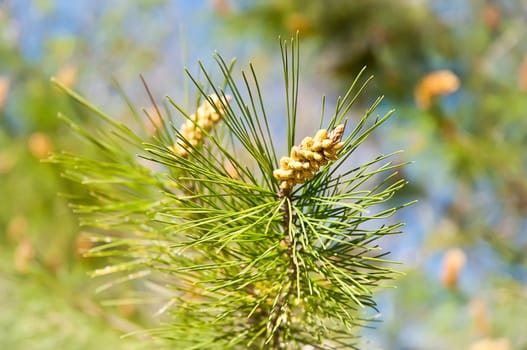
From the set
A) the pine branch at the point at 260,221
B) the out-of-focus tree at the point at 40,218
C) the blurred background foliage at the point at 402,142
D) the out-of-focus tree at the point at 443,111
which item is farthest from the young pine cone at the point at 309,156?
the out-of-focus tree at the point at 443,111

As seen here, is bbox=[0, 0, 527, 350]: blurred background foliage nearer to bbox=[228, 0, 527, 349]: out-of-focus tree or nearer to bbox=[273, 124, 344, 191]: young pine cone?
bbox=[228, 0, 527, 349]: out-of-focus tree

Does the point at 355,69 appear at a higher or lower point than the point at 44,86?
higher

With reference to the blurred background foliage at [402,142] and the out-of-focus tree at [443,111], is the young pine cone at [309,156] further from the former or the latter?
the out-of-focus tree at [443,111]

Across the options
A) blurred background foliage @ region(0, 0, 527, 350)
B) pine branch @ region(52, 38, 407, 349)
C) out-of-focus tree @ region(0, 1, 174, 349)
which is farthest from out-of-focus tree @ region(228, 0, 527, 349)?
pine branch @ region(52, 38, 407, 349)

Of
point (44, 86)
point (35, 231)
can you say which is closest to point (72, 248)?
point (35, 231)

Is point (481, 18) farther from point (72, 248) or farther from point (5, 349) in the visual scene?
point (5, 349)

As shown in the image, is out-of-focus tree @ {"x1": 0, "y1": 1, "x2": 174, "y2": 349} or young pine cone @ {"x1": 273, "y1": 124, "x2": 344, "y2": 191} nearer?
young pine cone @ {"x1": 273, "y1": 124, "x2": 344, "y2": 191}

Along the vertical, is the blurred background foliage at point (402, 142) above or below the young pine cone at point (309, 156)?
above
